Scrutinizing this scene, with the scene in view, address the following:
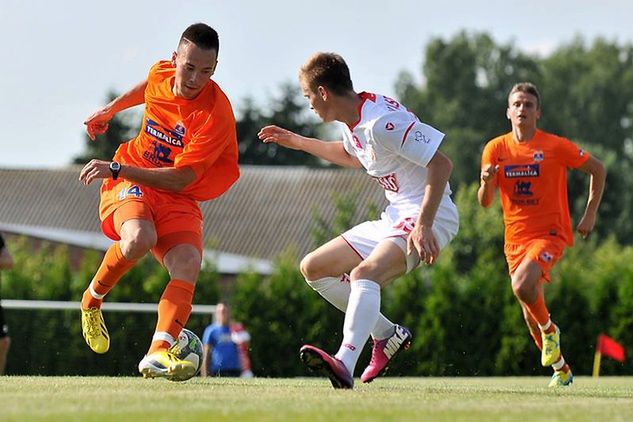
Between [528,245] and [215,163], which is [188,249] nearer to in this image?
[215,163]

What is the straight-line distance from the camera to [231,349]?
21969mm

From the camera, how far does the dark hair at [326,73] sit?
7.98m

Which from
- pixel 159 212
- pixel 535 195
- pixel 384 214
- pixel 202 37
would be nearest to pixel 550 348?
pixel 535 195

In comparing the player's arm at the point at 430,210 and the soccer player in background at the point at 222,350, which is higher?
the player's arm at the point at 430,210

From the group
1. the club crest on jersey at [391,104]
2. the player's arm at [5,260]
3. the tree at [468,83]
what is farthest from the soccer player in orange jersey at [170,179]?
the tree at [468,83]

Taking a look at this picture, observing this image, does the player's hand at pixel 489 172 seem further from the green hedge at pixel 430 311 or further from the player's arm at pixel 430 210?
the green hedge at pixel 430 311

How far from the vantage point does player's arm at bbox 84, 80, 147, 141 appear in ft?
30.5

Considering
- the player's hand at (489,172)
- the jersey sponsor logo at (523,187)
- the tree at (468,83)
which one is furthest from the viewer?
the tree at (468,83)

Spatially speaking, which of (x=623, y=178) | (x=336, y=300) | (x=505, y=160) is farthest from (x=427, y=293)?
(x=623, y=178)

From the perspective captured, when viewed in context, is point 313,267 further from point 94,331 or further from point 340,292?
point 94,331

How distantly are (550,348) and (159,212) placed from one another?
14.2ft

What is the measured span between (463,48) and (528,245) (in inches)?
2879

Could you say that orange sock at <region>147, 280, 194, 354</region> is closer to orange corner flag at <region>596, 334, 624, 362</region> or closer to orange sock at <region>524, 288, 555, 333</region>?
orange sock at <region>524, 288, 555, 333</region>

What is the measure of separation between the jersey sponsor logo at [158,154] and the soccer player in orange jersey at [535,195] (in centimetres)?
360
